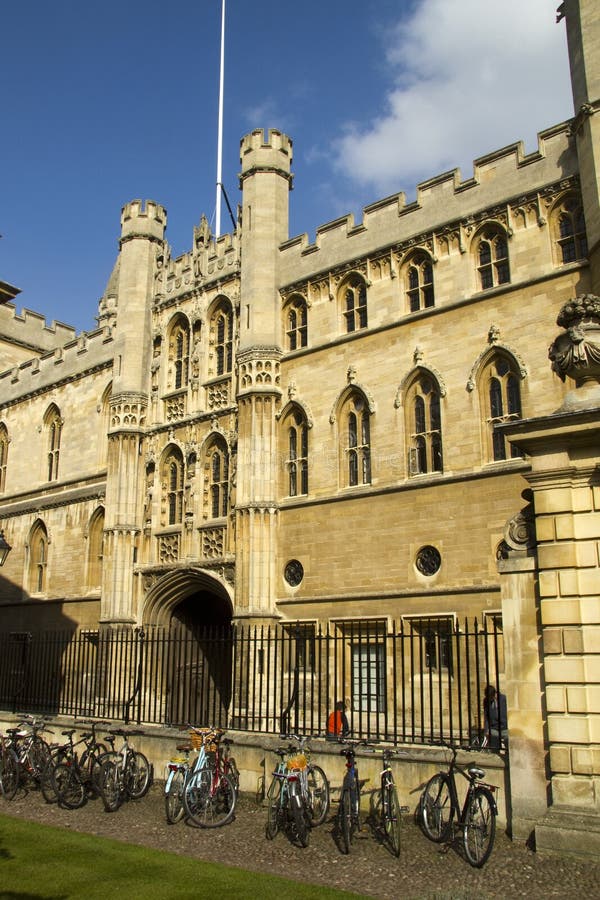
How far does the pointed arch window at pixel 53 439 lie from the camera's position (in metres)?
29.3

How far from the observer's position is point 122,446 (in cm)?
2433

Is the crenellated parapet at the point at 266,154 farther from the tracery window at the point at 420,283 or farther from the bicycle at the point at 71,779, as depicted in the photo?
the bicycle at the point at 71,779

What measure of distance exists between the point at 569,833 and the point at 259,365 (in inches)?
596

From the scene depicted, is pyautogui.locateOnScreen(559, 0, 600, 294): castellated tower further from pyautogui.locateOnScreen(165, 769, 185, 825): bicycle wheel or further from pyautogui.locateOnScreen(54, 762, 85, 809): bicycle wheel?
pyautogui.locateOnScreen(54, 762, 85, 809): bicycle wheel

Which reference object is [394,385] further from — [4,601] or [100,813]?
[4,601]

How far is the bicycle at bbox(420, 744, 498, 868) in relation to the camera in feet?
26.2

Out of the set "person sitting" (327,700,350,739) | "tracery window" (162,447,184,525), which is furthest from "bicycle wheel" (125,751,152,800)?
"tracery window" (162,447,184,525)

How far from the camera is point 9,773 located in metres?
12.0

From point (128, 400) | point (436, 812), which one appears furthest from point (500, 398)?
point (128, 400)

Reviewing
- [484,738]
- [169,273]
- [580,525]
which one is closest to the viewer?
[580,525]

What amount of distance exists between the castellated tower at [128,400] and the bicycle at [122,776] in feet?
37.7

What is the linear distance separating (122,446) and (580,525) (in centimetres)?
1786

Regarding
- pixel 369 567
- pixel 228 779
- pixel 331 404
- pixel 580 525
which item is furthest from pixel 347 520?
pixel 580 525

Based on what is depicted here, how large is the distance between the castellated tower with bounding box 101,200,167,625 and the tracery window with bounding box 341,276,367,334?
7.42 meters
